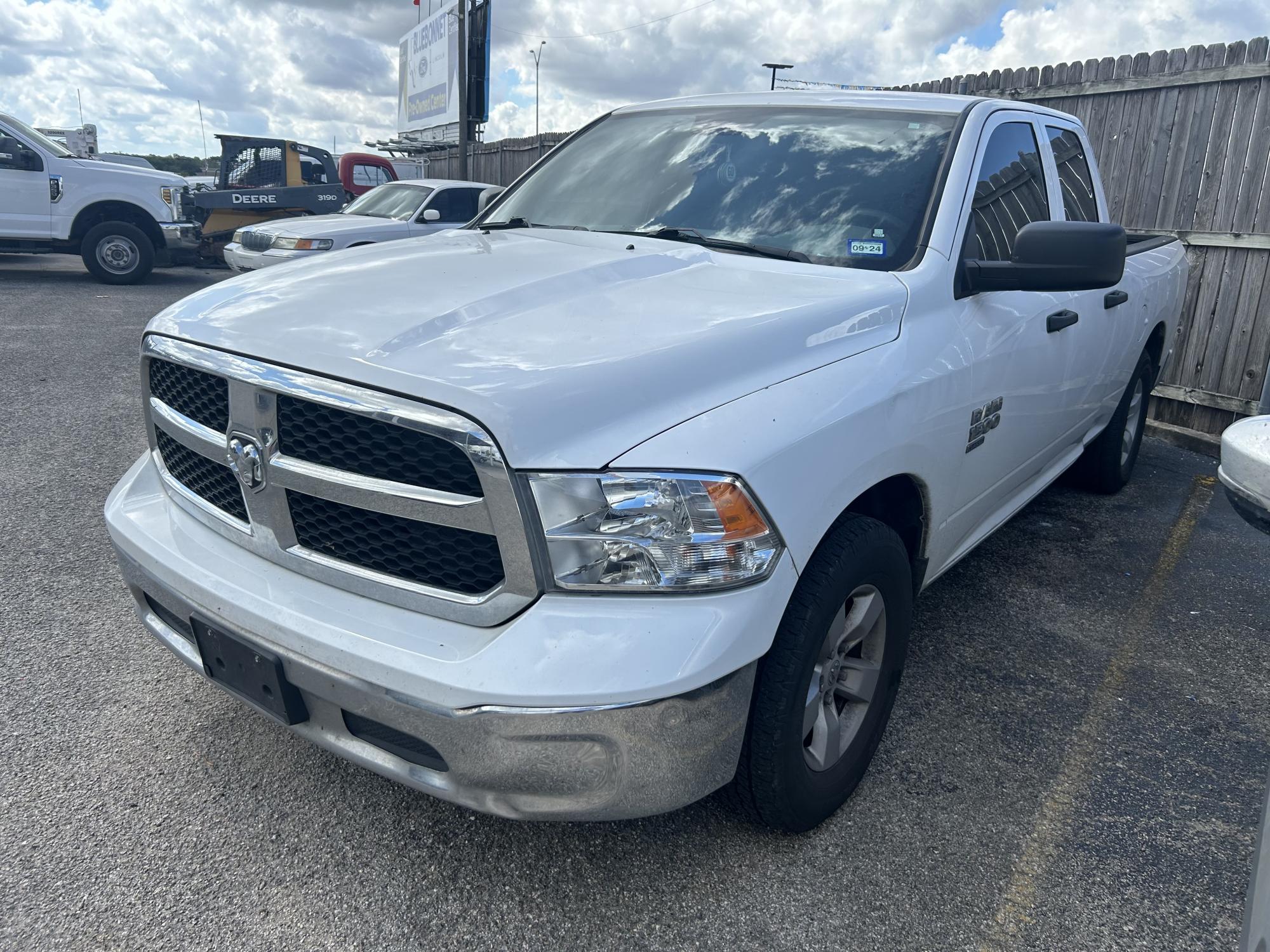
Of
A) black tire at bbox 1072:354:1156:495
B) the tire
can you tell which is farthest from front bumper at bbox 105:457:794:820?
Answer: black tire at bbox 1072:354:1156:495

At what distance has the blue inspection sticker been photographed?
8.79 ft

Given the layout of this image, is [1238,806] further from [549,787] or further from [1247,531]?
[1247,531]

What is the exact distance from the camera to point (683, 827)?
2.36 meters

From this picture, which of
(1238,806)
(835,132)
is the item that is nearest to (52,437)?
(835,132)

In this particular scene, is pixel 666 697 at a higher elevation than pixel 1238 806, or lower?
higher

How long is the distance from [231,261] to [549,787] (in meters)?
10.4

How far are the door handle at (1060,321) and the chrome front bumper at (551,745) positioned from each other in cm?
197

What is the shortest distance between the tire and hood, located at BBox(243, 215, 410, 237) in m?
9.06

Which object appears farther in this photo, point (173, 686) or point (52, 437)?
point (52, 437)

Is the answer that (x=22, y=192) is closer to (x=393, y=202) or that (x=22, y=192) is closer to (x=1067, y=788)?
(x=393, y=202)

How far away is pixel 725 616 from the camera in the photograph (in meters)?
1.78

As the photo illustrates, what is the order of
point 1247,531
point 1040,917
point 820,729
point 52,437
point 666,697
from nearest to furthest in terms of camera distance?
1. point 666,697
2. point 1040,917
3. point 820,729
4. point 1247,531
5. point 52,437

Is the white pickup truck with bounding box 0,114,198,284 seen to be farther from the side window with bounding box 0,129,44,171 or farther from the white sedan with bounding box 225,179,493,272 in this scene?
the white sedan with bounding box 225,179,493,272

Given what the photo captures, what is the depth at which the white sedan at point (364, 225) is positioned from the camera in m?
10.1
